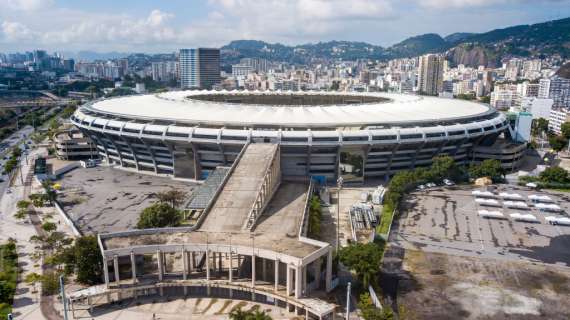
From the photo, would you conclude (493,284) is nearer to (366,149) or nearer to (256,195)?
(256,195)

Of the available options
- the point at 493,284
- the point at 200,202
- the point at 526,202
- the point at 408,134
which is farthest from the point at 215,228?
the point at 526,202

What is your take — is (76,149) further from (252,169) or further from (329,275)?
(329,275)

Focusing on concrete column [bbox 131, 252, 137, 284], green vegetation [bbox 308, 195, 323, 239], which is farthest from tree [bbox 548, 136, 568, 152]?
concrete column [bbox 131, 252, 137, 284]

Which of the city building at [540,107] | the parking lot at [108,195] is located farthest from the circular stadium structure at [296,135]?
the city building at [540,107]

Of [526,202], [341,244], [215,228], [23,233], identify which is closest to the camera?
[215,228]

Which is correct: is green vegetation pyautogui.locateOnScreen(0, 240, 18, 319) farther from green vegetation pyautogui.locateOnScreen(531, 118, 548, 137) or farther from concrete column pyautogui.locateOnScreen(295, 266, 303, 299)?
green vegetation pyautogui.locateOnScreen(531, 118, 548, 137)

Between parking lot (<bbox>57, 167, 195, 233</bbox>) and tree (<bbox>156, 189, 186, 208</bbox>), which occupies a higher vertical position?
tree (<bbox>156, 189, 186, 208</bbox>)
